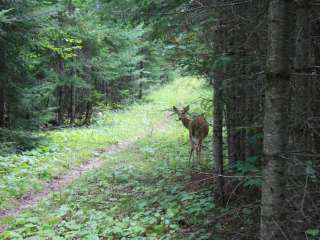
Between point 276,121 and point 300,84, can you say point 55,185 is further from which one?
point 276,121

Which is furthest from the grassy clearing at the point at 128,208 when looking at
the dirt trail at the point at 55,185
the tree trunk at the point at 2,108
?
the tree trunk at the point at 2,108

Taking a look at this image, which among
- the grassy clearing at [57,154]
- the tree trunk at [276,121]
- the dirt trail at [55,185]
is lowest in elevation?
the dirt trail at [55,185]

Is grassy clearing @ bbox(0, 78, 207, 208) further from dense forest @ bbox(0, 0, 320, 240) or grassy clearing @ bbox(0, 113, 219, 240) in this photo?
grassy clearing @ bbox(0, 113, 219, 240)

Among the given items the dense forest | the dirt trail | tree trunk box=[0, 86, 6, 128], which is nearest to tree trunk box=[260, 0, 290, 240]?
the dense forest

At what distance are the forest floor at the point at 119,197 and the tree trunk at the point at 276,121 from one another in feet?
2.30

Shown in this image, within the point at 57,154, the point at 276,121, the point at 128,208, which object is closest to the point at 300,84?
the point at 276,121

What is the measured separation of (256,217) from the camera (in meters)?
4.96

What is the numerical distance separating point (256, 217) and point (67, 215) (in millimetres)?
4415

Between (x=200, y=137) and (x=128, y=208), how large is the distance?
3943 millimetres

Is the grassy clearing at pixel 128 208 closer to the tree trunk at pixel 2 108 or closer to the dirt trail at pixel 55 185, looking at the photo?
the dirt trail at pixel 55 185

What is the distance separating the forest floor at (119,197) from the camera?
667 cm

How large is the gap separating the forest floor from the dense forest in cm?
4

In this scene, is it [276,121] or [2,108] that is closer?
[276,121]

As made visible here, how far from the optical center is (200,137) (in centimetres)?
1106
